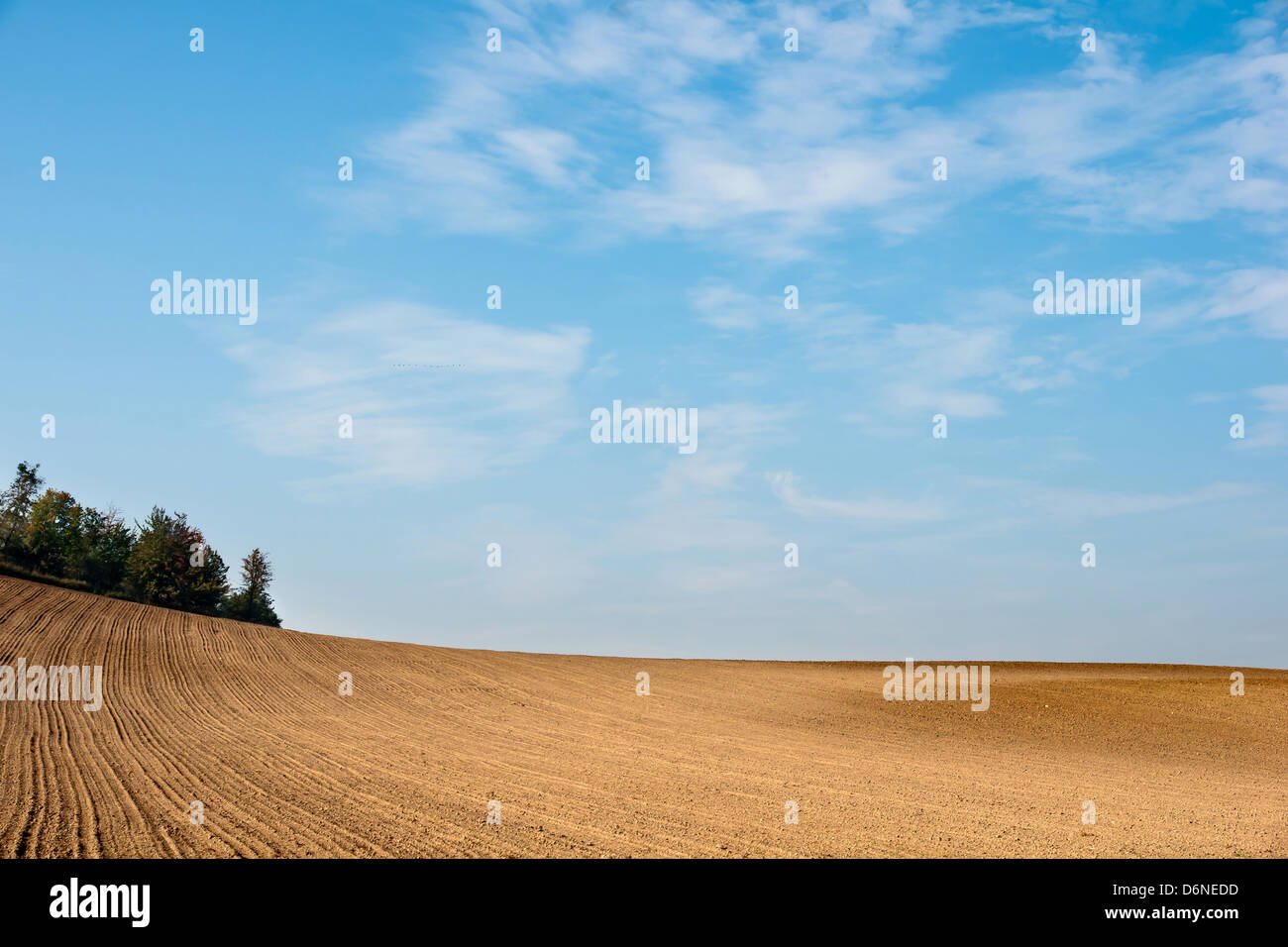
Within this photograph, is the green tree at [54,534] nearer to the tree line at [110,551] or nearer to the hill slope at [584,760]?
the tree line at [110,551]

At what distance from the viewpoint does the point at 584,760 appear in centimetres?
2264

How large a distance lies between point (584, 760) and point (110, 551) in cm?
6618

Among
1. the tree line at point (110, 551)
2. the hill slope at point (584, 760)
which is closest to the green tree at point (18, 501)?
the tree line at point (110, 551)

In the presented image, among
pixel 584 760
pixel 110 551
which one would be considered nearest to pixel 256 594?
pixel 110 551

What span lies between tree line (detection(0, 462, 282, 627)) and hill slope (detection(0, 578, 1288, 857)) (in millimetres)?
26058

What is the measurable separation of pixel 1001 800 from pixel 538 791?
8.70m

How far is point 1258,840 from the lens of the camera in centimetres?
1554

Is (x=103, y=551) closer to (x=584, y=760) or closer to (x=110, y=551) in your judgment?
(x=110, y=551)

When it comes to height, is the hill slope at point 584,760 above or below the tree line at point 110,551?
below

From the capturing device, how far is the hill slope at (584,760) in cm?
1459

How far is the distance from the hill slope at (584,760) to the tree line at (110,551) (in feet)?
85.5

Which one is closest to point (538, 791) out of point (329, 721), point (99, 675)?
point (329, 721)

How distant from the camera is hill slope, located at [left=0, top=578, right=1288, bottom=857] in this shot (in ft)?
47.9
